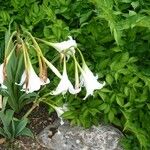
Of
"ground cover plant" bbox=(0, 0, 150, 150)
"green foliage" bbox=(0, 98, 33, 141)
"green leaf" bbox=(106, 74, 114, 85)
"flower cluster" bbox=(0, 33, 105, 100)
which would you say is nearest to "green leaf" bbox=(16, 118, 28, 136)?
"green foliage" bbox=(0, 98, 33, 141)

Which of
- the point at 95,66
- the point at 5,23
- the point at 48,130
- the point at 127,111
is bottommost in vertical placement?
the point at 48,130

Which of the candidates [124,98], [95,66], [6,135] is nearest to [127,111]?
[124,98]

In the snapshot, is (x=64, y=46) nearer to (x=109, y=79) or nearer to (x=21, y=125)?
(x=109, y=79)

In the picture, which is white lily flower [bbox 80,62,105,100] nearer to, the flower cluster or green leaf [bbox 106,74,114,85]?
the flower cluster

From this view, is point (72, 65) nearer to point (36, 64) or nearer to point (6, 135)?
point (36, 64)

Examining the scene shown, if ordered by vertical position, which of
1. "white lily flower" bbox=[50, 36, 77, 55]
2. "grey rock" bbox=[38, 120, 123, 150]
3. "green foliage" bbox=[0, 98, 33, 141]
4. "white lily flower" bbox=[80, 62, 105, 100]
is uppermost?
"white lily flower" bbox=[50, 36, 77, 55]
